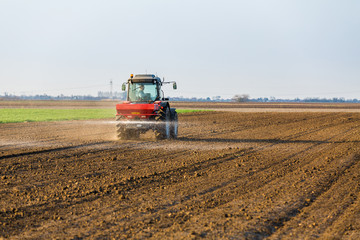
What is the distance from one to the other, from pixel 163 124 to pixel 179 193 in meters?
10.2

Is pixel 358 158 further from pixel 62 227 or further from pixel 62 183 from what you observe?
pixel 62 227

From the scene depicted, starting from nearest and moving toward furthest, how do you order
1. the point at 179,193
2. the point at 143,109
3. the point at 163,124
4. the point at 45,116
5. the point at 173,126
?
1. the point at 179,193
2. the point at 143,109
3. the point at 163,124
4. the point at 173,126
5. the point at 45,116

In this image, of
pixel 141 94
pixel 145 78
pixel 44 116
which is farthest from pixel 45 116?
pixel 145 78

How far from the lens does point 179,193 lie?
28.1 ft

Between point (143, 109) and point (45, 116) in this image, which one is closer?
point (143, 109)

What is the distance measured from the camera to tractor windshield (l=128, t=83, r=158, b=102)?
18.8 metres

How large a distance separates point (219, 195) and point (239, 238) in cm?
255

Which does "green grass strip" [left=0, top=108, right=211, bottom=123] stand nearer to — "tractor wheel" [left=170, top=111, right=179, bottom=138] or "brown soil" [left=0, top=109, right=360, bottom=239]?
"tractor wheel" [left=170, top=111, right=179, bottom=138]

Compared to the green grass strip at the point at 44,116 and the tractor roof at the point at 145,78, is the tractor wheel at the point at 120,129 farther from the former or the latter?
the green grass strip at the point at 44,116

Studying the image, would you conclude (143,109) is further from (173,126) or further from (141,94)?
(173,126)

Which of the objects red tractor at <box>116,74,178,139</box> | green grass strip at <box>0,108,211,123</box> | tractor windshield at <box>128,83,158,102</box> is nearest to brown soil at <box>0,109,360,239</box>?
red tractor at <box>116,74,178,139</box>

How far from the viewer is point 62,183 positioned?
9.63 m

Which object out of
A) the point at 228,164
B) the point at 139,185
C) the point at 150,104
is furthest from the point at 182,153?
the point at 139,185

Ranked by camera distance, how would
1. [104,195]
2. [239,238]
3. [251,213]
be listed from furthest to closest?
[104,195] < [251,213] < [239,238]
